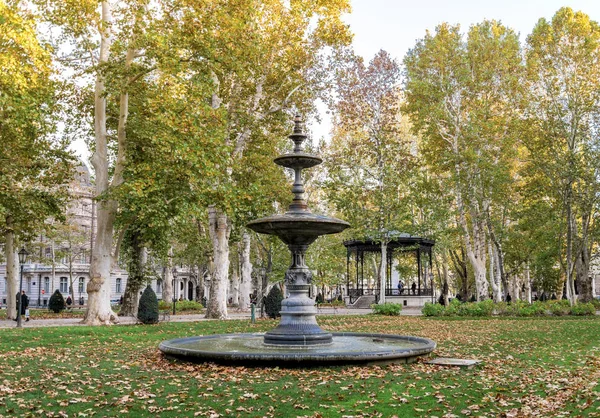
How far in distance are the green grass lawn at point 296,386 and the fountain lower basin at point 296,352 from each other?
0.22 meters

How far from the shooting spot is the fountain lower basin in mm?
10969

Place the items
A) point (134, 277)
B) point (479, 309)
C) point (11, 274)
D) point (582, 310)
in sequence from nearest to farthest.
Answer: point (582, 310)
point (11, 274)
point (479, 309)
point (134, 277)

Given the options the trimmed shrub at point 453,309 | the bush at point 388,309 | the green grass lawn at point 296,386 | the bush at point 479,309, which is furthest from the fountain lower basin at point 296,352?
the bush at point 388,309

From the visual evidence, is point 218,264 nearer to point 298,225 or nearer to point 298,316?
point 298,316

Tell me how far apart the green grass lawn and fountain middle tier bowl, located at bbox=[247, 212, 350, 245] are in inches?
135

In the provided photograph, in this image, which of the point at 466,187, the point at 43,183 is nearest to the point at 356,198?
the point at 466,187

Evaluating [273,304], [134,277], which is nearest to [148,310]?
[134,277]

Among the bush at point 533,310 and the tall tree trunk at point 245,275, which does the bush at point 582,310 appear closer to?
the bush at point 533,310

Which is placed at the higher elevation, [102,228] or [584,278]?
[102,228]

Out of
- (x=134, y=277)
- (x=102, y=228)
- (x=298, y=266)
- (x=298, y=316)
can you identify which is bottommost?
(x=298, y=316)

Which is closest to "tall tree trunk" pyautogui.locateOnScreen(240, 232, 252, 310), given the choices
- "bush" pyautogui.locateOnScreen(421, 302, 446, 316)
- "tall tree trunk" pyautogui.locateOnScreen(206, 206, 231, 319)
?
"tall tree trunk" pyautogui.locateOnScreen(206, 206, 231, 319)

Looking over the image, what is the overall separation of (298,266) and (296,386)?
5.00 m

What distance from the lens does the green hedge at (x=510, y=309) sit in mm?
28797

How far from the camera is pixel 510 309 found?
29.3 meters
